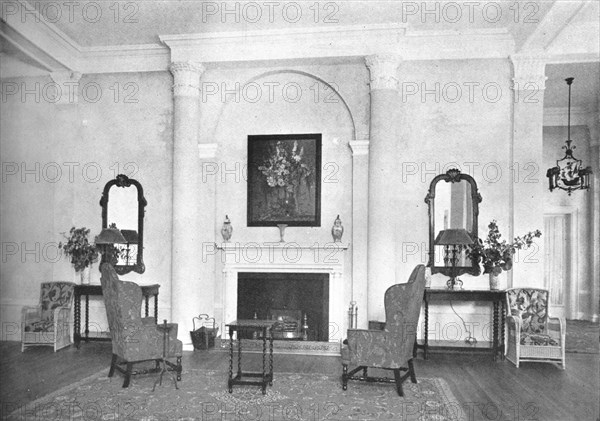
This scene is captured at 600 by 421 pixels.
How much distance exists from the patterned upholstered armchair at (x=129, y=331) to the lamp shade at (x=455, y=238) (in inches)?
141

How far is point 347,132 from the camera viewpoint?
309 inches

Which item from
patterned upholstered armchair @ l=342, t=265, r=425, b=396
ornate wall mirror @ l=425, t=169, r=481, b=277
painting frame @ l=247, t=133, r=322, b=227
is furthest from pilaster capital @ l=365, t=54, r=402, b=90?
patterned upholstered armchair @ l=342, t=265, r=425, b=396

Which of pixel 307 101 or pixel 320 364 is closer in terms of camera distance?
pixel 320 364

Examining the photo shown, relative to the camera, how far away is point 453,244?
7.18m

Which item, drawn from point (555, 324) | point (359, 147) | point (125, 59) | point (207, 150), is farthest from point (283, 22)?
point (555, 324)

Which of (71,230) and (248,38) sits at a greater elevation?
(248,38)

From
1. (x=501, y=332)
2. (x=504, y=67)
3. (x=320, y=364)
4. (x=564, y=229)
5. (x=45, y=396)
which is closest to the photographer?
(x=45, y=396)

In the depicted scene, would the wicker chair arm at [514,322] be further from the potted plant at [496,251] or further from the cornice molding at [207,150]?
the cornice molding at [207,150]

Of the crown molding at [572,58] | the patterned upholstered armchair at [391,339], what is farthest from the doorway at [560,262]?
the patterned upholstered armchair at [391,339]

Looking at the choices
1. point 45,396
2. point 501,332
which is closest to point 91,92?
point 45,396

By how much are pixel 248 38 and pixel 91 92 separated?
2623 mm

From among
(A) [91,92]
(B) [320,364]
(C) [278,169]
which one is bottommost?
(B) [320,364]

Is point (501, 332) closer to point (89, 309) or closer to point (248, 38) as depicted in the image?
point (248, 38)

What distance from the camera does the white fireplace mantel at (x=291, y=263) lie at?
7719mm
